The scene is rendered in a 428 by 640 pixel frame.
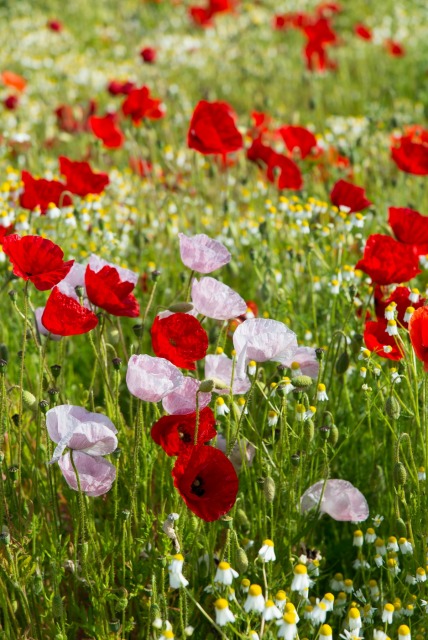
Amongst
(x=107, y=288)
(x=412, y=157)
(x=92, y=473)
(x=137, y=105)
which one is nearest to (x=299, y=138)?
(x=412, y=157)

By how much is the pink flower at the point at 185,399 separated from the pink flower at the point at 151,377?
0.07 metres

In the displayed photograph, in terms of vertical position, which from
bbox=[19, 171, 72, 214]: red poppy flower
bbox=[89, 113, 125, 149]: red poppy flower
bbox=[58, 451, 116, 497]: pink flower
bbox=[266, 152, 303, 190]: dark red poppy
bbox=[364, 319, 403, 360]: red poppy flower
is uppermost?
bbox=[19, 171, 72, 214]: red poppy flower

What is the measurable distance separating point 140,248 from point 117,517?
156 centimetres

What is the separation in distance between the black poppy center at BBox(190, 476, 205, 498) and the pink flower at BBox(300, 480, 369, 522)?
1.28ft

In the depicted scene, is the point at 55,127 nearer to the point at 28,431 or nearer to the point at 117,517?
the point at 28,431

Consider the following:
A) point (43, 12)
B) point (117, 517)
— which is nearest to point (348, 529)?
point (117, 517)

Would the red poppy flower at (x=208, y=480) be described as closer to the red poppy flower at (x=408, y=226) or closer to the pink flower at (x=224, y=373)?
the pink flower at (x=224, y=373)

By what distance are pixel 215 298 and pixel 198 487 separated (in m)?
0.51

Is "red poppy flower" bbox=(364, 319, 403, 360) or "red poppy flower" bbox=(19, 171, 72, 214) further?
"red poppy flower" bbox=(19, 171, 72, 214)

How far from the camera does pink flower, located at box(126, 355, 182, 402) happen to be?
1846 mm

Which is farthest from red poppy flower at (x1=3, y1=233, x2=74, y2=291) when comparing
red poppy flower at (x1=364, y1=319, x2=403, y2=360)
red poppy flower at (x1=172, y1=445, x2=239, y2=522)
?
red poppy flower at (x1=364, y1=319, x2=403, y2=360)

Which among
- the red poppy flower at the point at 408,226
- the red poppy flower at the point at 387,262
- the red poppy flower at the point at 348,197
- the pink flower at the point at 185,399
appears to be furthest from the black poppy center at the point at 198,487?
the red poppy flower at the point at 348,197

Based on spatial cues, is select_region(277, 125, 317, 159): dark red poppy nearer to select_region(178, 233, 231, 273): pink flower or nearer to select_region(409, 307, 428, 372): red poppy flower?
select_region(178, 233, 231, 273): pink flower

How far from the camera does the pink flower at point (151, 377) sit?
1846 millimetres
